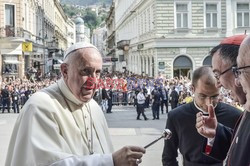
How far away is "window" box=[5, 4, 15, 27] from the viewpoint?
117 ft

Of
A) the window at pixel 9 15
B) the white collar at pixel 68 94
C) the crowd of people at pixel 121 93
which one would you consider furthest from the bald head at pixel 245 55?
the window at pixel 9 15

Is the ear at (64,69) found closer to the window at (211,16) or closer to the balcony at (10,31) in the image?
the balcony at (10,31)

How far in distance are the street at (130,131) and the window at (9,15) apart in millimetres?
12413

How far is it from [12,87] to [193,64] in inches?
613

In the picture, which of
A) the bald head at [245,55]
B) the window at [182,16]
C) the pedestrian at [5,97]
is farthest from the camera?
the window at [182,16]

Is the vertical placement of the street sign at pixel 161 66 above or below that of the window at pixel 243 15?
below

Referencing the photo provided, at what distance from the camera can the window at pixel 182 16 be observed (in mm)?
37531

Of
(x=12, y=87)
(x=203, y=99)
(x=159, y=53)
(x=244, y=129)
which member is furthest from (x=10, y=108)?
(x=244, y=129)

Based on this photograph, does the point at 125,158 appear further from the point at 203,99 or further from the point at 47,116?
the point at 203,99

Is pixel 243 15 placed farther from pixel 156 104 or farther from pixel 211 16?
pixel 156 104

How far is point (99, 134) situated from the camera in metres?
4.00

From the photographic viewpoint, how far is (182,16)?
3759cm

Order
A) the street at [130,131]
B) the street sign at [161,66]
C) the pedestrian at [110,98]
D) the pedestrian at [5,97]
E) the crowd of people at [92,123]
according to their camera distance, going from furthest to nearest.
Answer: the street sign at [161,66], the pedestrian at [5,97], the pedestrian at [110,98], the street at [130,131], the crowd of people at [92,123]

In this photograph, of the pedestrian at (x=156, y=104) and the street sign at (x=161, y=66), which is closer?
the pedestrian at (x=156, y=104)
